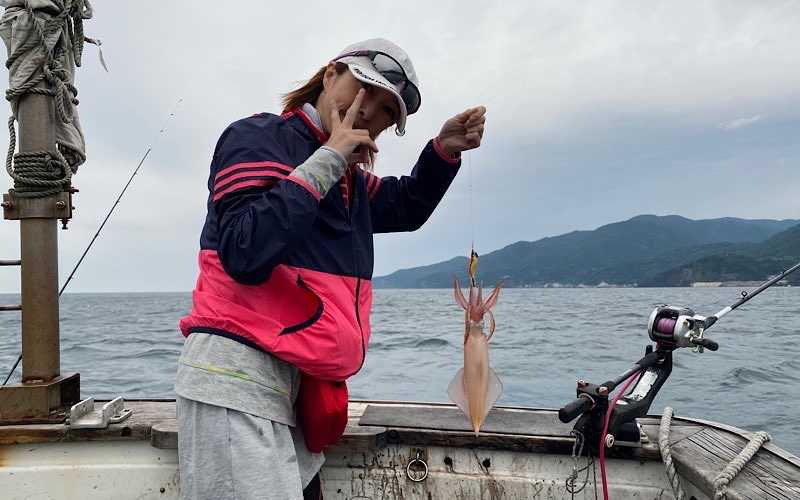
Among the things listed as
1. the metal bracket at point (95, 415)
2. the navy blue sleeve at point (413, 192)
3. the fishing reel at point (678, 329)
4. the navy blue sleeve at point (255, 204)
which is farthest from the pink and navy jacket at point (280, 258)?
the fishing reel at point (678, 329)

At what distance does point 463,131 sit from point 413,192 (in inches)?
14.7

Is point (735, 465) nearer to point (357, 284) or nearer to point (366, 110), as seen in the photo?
point (357, 284)

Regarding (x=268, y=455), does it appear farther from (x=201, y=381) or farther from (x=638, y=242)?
(x=638, y=242)

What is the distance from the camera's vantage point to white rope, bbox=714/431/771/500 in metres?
2.08

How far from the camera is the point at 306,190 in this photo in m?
1.57

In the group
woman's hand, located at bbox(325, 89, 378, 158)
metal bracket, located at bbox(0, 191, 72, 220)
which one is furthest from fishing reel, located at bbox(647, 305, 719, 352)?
metal bracket, located at bbox(0, 191, 72, 220)

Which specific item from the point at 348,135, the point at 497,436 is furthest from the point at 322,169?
the point at 497,436

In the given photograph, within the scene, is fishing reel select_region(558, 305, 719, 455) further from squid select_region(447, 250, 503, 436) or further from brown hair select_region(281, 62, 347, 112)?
brown hair select_region(281, 62, 347, 112)

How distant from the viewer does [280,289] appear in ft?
5.76

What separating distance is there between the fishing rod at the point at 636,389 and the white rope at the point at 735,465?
392mm

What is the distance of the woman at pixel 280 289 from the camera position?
160cm

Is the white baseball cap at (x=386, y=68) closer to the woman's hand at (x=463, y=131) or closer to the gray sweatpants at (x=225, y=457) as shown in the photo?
the woman's hand at (x=463, y=131)

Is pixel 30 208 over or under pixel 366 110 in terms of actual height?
under

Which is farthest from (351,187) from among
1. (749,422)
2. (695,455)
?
(749,422)
